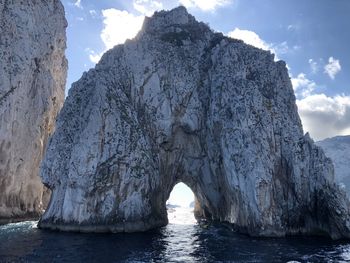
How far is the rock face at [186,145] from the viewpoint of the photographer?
5838 cm

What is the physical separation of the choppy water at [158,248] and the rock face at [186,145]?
532 cm

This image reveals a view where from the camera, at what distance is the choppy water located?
38312 mm

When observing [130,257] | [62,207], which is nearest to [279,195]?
[130,257]

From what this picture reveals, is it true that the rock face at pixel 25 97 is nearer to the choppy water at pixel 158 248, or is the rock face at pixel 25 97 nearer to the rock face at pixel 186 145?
the rock face at pixel 186 145

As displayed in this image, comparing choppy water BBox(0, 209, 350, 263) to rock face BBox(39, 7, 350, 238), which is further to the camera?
rock face BBox(39, 7, 350, 238)

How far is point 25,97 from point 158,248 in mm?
51052

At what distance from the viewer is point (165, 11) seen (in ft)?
295

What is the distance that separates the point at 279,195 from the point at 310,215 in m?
5.47

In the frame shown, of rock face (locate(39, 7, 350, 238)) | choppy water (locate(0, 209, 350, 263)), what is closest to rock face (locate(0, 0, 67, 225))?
rock face (locate(39, 7, 350, 238))

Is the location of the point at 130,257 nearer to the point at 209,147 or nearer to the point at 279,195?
Result: the point at 279,195

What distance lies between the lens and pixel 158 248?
1778 inches

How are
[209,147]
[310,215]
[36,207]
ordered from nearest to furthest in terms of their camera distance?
[310,215]
[209,147]
[36,207]

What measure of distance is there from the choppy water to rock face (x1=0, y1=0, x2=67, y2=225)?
2226 cm

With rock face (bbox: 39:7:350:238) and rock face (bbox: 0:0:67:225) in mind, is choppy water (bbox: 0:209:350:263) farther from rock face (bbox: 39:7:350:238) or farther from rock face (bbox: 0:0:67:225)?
rock face (bbox: 0:0:67:225)
